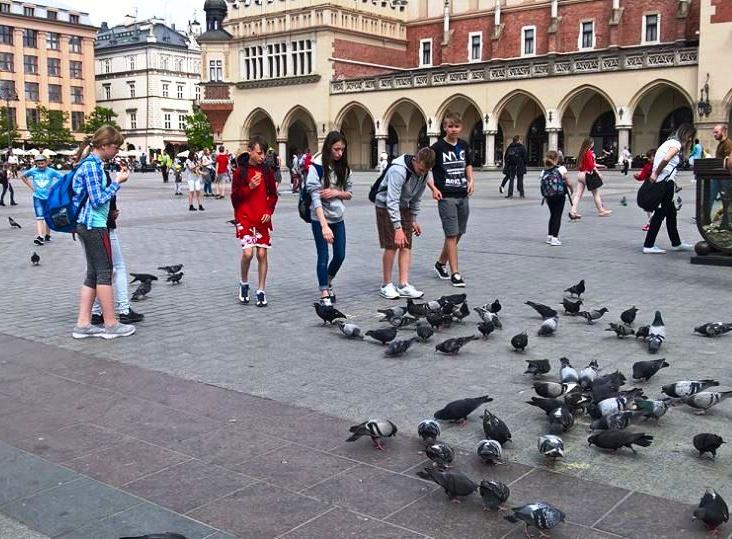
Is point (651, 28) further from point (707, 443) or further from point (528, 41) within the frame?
point (707, 443)

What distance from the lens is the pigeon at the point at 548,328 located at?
23.0 ft

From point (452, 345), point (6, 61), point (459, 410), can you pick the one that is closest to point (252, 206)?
point (452, 345)

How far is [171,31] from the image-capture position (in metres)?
102

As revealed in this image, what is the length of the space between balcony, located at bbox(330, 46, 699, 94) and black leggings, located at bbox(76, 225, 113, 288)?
130 ft

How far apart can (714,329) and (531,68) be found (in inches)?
1642

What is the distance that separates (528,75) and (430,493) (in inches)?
1770

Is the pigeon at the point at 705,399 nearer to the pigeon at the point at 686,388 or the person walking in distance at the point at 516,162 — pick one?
the pigeon at the point at 686,388

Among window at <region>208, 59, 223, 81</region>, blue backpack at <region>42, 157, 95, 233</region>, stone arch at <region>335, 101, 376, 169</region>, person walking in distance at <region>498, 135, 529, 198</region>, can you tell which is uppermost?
window at <region>208, 59, 223, 81</region>

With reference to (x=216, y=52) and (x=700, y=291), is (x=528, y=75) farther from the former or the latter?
(x=700, y=291)

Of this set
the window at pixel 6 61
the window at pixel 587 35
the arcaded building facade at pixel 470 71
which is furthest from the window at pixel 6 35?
the window at pixel 587 35

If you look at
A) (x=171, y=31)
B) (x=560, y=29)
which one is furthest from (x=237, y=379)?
(x=171, y=31)

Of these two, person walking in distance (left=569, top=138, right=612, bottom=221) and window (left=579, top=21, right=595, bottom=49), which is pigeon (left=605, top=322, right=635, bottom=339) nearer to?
person walking in distance (left=569, top=138, right=612, bottom=221)

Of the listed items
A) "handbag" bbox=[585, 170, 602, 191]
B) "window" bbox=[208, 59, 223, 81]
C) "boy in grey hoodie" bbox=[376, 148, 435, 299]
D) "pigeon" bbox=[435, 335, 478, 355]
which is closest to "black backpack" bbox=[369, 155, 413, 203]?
"boy in grey hoodie" bbox=[376, 148, 435, 299]

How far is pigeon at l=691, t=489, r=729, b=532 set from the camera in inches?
133
